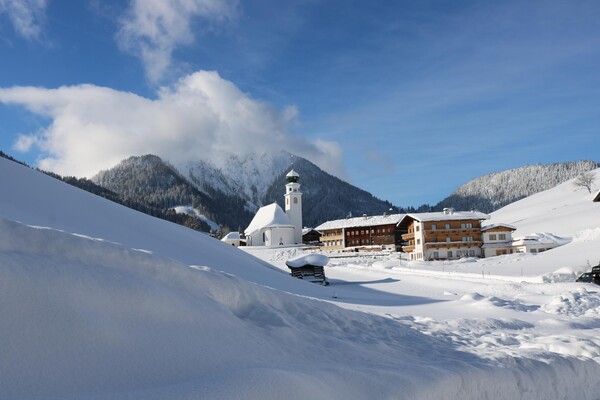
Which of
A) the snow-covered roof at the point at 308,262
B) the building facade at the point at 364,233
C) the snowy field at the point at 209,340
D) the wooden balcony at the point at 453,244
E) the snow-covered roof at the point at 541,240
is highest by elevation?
the building facade at the point at 364,233

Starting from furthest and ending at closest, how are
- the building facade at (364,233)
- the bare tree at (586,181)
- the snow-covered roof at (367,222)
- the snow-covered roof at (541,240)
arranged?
the bare tree at (586,181)
the building facade at (364,233)
the snow-covered roof at (367,222)
the snow-covered roof at (541,240)

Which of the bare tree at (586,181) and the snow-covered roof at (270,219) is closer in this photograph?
the snow-covered roof at (270,219)

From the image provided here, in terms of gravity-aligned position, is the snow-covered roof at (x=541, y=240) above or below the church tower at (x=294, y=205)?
below

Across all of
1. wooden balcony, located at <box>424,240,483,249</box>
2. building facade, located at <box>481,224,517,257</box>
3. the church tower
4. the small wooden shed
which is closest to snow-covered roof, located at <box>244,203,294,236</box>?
the church tower

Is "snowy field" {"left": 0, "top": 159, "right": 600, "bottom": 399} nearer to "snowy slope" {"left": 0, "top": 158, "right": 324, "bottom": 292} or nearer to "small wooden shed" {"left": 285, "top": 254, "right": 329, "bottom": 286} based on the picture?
"snowy slope" {"left": 0, "top": 158, "right": 324, "bottom": 292}

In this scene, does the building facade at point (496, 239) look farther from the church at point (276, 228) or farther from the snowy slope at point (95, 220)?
the snowy slope at point (95, 220)

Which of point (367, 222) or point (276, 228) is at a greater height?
point (276, 228)

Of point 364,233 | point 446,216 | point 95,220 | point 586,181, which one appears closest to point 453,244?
point 446,216

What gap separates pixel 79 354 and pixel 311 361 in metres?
3.78

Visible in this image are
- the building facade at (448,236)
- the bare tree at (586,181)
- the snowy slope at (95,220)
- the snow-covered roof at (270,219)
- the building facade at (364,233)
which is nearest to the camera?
the snowy slope at (95,220)

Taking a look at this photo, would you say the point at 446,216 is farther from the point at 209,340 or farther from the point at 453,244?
the point at 209,340

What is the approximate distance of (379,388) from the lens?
6727 mm

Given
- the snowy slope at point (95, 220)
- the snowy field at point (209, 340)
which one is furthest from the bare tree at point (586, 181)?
the snowy field at point (209, 340)

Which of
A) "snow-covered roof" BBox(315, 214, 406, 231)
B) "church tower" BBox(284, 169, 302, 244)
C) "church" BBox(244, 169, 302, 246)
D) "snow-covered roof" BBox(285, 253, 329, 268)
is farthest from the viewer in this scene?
"church tower" BBox(284, 169, 302, 244)
